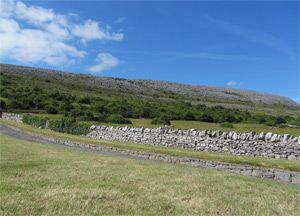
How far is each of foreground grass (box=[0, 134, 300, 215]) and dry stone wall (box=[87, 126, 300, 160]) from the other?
693 centimetres

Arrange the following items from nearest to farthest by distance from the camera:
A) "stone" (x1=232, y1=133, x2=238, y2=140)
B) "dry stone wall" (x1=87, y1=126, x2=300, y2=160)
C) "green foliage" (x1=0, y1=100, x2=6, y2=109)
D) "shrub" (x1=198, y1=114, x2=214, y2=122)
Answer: "dry stone wall" (x1=87, y1=126, x2=300, y2=160), "stone" (x1=232, y1=133, x2=238, y2=140), "shrub" (x1=198, y1=114, x2=214, y2=122), "green foliage" (x1=0, y1=100, x2=6, y2=109)

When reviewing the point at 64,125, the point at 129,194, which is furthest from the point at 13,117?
the point at 129,194

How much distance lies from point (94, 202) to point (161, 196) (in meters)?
1.77

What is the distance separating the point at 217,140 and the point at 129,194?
487 inches

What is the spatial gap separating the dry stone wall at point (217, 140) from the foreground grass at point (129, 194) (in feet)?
22.7

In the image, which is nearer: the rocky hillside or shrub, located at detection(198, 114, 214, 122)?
shrub, located at detection(198, 114, 214, 122)

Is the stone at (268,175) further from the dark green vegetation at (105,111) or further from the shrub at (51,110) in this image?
the shrub at (51,110)

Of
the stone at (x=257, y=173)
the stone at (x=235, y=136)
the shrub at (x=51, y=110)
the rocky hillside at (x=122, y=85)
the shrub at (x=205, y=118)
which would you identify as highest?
the rocky hillside at (x=122, y=85)

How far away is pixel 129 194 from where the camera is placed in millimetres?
6219

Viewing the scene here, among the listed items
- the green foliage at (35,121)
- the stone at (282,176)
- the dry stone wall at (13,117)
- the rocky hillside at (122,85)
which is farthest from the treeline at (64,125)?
the rocky hillside at (122,85)

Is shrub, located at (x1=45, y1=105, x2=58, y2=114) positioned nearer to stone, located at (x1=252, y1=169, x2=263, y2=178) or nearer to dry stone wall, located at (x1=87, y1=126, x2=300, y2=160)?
dry stone wall, located at (x1=87, y1=126, x2=300, y2=160)

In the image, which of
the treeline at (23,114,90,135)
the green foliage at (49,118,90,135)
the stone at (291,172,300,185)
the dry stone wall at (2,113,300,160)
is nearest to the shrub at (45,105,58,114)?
the treeline at (23,114,90,135)

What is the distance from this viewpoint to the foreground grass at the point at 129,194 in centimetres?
520

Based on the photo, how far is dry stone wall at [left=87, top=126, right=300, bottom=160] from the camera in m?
14.3
